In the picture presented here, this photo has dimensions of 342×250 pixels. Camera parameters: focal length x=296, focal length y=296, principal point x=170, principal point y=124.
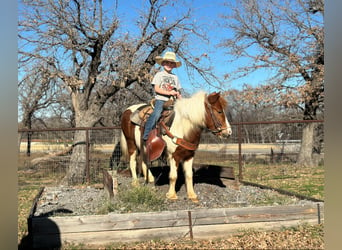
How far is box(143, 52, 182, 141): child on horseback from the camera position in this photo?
4.16 m

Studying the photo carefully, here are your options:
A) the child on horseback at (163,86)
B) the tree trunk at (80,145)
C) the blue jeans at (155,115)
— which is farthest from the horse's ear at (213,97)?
the tree trunk at (80,145)

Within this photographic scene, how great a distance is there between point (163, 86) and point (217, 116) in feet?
3.03

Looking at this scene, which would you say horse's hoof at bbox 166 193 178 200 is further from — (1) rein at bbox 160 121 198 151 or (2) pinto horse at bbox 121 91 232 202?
(1) rein at bbox 160 121 198 151

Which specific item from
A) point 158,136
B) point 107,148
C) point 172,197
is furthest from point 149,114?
point 107,148

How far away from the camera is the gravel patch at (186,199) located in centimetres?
398

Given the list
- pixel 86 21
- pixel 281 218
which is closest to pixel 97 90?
pixel 86 21

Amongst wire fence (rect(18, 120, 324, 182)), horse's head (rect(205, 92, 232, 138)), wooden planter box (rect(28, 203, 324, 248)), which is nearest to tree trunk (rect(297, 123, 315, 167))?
wire fence (rect(18, 120, 324, 182))

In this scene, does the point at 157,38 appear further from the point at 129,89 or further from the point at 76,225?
the point at 76,225

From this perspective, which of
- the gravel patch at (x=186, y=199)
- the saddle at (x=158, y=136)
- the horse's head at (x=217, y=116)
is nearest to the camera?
the horse's head at (x=217, y=116)

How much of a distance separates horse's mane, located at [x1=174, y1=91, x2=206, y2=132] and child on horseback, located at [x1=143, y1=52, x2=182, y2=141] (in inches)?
8.1

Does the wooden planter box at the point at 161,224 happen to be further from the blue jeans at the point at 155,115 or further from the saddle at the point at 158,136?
the blue jeans at the point at 155,115

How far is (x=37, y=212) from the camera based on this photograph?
408cm

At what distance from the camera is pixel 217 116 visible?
149 inches

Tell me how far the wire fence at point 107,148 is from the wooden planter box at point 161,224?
3312 millimetres
